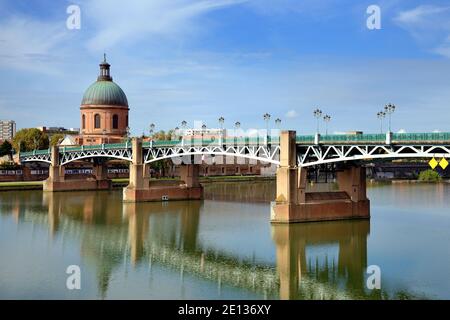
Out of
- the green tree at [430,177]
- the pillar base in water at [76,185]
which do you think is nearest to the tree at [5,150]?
the pillar base in water at [76,185]

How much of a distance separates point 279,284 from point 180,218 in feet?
90.0

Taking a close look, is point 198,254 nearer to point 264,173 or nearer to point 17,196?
point 17,196

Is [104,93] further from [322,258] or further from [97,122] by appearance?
[322,258]

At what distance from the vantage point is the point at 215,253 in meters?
41.2

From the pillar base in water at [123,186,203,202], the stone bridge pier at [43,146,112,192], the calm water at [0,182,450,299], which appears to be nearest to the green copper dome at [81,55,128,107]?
the stone bridge pier at [43,146,112,192]

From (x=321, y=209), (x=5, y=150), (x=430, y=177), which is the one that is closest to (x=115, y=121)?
(x=5, y=150)

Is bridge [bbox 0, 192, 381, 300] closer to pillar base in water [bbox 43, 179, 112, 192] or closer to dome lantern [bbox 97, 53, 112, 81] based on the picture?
pillar base in water [bbox 43, 179, 112, 192]

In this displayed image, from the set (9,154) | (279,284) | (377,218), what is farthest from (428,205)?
(9,154)

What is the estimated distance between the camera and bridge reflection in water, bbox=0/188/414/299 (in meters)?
32.7

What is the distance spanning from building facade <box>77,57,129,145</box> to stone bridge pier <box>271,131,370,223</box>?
6926cm

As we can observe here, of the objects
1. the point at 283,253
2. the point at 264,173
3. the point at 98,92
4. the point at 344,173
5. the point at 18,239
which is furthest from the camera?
the point at 264,173

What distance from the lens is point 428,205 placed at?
7094 cm

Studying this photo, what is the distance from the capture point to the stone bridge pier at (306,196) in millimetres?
51562

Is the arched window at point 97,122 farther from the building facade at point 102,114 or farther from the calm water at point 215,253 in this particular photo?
the calm water at point 215,253
